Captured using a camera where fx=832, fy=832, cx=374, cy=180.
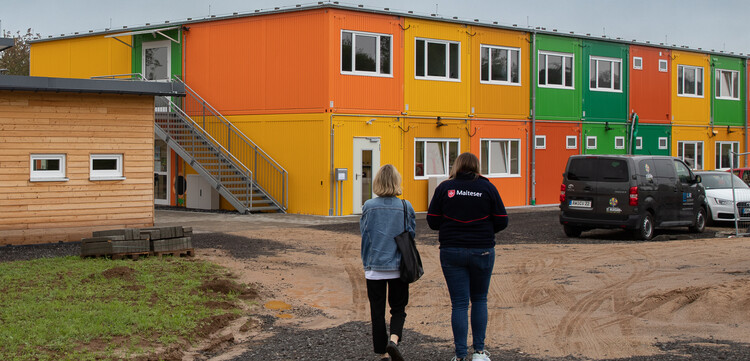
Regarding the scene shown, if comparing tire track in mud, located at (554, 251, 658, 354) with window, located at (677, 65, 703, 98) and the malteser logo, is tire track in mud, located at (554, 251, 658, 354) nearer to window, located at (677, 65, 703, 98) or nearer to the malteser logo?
the malteser logo

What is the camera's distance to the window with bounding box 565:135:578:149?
99.3 ft

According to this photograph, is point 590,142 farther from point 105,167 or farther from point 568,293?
point 568,293

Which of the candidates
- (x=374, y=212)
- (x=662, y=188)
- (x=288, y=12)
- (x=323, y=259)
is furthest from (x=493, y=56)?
(x=374, y=212)

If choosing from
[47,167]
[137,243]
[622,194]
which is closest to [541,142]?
[622,194]

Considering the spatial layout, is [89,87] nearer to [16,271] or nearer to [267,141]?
[16,271]

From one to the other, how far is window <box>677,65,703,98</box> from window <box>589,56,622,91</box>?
4137 millimetres

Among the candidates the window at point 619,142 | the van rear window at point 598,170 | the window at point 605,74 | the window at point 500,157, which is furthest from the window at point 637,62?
the van rear window at point 598,170

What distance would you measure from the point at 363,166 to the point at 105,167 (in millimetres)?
9173

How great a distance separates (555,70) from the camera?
2983 cm

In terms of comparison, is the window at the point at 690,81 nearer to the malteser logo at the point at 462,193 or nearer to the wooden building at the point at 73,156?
the wooden building at the point at 73,156

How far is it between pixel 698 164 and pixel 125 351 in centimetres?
3205

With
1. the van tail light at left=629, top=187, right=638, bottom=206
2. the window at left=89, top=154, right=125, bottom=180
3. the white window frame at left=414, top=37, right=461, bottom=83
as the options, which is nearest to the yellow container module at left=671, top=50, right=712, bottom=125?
the white window frame at left=414, top=37, right=461, bottom=83

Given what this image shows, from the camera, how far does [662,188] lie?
18156 millimetres

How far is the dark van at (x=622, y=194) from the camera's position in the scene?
17.3 m
